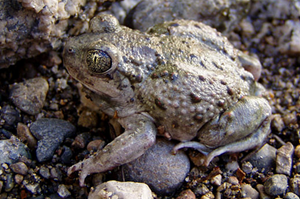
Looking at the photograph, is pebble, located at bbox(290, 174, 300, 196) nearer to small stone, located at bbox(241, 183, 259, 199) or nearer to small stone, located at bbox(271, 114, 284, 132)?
small stone, located at bbox(241, 183, 259, 199)

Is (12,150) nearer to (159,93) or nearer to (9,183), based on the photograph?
(9,183)

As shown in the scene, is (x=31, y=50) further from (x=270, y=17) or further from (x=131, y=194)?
(x=270, y=17)

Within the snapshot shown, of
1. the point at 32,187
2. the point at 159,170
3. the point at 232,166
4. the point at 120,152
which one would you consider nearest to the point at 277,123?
the point at 232,166

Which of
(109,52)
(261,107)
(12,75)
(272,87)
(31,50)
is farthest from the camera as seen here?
(272,87)

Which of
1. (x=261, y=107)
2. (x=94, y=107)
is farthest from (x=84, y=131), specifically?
(x=261, y=107)

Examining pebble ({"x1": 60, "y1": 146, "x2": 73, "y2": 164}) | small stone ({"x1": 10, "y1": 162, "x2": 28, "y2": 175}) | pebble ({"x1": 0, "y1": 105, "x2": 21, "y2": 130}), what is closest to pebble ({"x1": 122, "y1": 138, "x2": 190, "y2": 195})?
pebble ({"x1": 60, "y1": 146, "x2": 73, "y2": 164})
